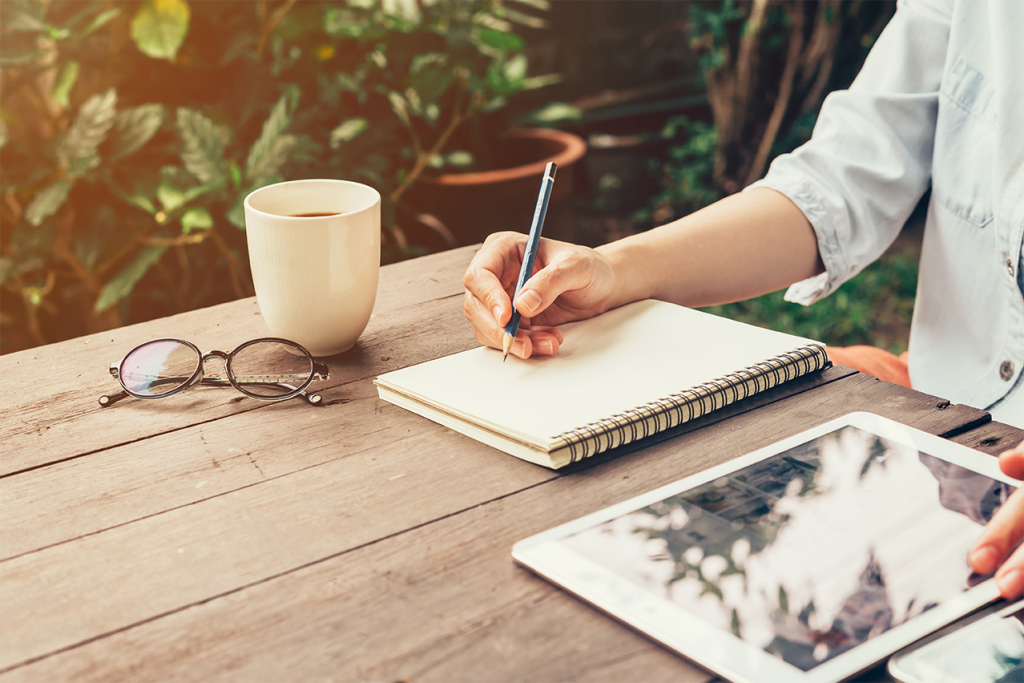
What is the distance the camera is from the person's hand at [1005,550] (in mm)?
499

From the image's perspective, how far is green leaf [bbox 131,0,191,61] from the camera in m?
1.81

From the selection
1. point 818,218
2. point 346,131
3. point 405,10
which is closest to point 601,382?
point 818,218

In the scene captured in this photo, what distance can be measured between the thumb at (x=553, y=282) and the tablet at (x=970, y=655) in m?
0.44

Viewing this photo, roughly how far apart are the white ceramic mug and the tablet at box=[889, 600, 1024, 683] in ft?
1.96

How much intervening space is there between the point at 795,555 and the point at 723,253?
0.56 metres

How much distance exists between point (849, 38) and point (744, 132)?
1.65ft

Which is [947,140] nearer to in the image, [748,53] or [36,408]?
[36,408]

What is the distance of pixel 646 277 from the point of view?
945 millimetres

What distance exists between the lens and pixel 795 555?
0.53 meters

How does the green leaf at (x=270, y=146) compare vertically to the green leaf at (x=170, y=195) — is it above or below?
above

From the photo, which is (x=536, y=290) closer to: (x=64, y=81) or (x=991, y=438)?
(x=991, y=438)

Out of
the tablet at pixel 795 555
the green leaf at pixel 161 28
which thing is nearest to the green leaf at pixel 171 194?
the green leaf at pixel 161 28

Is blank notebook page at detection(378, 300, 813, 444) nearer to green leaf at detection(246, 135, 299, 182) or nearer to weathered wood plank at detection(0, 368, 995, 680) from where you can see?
weathered wood plank at detection(0, 368, 995, 680)

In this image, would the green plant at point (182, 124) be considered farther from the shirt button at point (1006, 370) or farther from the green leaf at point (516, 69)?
the shirt button at point (1006, 370)
